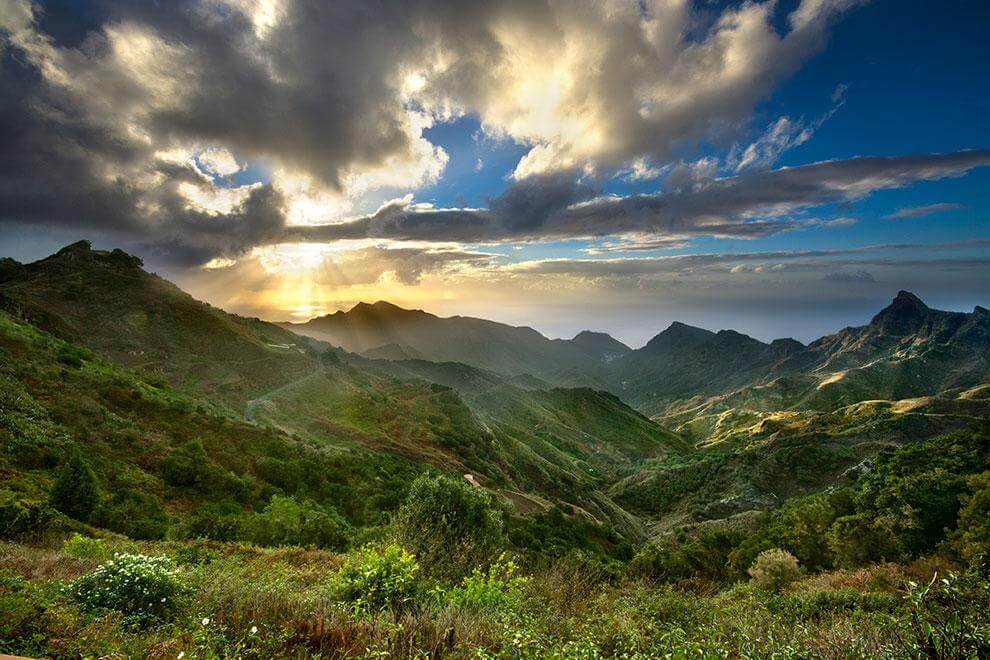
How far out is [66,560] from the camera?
9180 millimetres

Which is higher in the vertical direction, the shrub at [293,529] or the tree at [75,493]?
the tree at [75,493]

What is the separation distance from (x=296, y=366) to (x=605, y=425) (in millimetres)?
130339

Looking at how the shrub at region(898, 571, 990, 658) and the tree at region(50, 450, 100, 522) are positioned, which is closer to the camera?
the shrub at region(898, 571, 990, 658)

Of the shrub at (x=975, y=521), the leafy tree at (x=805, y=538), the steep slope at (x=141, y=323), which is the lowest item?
the leafy tree at (x=805, y=538)

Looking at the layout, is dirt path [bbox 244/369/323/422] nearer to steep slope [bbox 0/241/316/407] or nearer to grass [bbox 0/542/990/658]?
steep slope [bbox 0/241/316/407]

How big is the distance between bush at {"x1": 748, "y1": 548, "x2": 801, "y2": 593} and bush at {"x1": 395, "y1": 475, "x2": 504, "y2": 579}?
15.5 meters

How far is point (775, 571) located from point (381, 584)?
24782mm

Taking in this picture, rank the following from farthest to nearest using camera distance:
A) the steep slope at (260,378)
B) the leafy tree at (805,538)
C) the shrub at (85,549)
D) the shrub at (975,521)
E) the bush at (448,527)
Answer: the steep slope at (260,378) → the leafy tree at (805,538) → the shrub at (975,521) → the bush at (448,527) → the shrub at (85,549)

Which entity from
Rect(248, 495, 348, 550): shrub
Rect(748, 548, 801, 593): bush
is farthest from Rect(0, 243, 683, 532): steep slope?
Rect(748, 548, 801, 593): bush

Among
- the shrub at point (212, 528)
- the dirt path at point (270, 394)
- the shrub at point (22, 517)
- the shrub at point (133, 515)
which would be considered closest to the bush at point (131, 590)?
the shrub at point (22, 517)

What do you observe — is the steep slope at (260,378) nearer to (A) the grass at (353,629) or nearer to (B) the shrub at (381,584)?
(B) the shrub at (381,584)

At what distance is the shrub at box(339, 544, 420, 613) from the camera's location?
8.01m

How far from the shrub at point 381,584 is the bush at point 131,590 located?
2888 mm

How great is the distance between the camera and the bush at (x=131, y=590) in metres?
7.09
